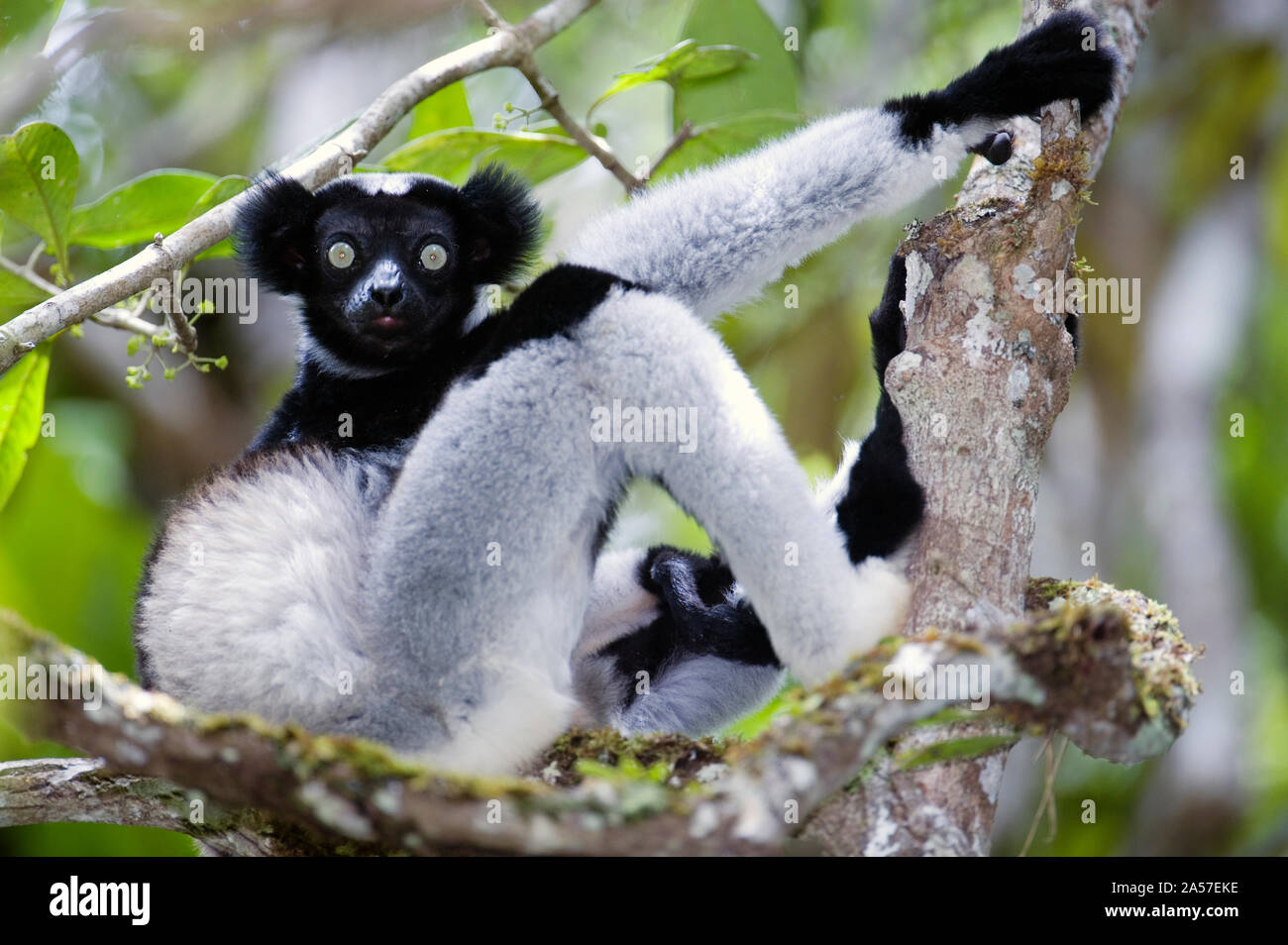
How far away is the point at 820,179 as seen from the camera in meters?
3.43

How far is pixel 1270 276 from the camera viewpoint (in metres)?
8.70

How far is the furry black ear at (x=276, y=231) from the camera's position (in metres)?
3.89

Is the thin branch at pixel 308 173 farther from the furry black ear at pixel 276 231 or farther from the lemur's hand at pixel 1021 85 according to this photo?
the lemur's hand at pixel 1021 85

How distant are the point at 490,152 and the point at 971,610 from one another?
9.98ft

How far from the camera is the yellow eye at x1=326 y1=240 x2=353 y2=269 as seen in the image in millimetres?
3918

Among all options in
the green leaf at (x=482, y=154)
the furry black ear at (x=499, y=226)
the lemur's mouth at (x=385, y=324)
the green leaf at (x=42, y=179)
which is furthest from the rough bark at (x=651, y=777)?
the green leaf at (x=482, y=154)

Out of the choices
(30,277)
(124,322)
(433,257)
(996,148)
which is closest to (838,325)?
(996,148)

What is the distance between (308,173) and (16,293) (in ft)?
4.10

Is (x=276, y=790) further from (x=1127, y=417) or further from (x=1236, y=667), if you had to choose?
(x=1127, y=417)

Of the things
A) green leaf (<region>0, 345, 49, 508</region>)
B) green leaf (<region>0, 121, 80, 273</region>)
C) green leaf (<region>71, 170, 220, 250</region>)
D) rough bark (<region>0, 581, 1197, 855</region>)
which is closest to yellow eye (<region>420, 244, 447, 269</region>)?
green leaf (<region>71, 170, 220, 250</region>)

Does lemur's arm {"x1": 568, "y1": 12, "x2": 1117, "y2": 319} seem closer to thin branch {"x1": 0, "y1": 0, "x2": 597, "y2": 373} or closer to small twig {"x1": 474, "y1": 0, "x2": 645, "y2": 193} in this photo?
small twig {"x1": 474, "y1": 0, "x2": 645, "y2": 193}

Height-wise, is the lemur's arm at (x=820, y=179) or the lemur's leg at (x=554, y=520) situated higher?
the lemur's arm at (x=820, y=179)

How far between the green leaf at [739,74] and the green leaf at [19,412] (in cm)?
288

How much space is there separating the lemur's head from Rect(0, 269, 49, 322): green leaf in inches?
38.7
